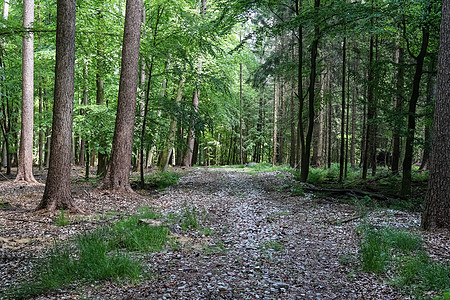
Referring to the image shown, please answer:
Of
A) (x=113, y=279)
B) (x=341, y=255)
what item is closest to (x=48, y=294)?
(x=113, y=279)

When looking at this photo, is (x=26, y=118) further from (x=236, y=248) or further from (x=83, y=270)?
(x=236, y=248)

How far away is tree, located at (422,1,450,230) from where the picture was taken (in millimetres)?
5840

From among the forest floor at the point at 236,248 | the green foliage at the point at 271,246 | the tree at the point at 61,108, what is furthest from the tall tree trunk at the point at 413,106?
the tree at the point at 61,108

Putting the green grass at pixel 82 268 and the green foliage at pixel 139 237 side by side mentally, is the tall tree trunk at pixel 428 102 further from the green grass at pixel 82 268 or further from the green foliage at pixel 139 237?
the green grass at pixel 82 268

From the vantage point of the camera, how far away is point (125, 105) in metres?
9.66

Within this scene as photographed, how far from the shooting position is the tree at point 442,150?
584 cm

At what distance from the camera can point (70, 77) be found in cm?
705

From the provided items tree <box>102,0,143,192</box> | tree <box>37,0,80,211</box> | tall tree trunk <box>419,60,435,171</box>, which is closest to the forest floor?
tree <box>37,0,80,211</box>

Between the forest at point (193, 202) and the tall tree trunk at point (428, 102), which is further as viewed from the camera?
the tall tree trunk at point (428, 102)

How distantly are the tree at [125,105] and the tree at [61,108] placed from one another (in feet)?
8.38

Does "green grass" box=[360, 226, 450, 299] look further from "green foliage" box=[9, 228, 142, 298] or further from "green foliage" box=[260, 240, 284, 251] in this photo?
"green foliage" box=[9, 228, 142, 298]

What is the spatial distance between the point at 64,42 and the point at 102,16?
721 centimetres

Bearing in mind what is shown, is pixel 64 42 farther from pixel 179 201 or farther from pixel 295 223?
pixel 295 223

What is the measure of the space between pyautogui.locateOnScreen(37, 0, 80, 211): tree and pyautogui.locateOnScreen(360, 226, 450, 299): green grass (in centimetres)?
633
